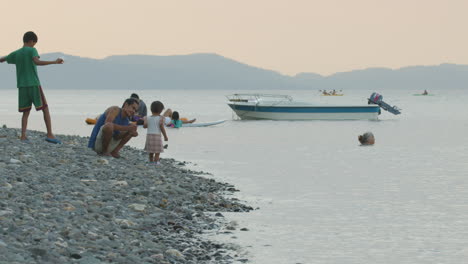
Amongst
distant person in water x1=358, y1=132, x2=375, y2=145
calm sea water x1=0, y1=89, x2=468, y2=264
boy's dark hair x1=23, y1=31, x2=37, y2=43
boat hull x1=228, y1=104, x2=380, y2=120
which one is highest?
boy's dark hair x1=23, y1=31, x2=37, y2=43

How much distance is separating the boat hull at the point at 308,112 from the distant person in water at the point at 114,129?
35.9 m

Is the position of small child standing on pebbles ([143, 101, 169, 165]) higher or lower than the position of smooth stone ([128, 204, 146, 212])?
higher

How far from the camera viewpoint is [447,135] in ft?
140

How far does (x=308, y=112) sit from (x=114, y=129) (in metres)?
37.0

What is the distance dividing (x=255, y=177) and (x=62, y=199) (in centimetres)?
938

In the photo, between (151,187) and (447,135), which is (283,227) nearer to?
(151,187)

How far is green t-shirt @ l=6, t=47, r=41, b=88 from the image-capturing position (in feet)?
50.0

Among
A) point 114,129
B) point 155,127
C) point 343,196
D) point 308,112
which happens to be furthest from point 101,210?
point 308,112

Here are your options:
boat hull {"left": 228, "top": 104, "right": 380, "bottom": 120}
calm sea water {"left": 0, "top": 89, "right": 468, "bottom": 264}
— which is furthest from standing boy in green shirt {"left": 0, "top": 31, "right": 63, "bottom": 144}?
boat hull {"left": 228, "top": 104, "right": 380, "bottom": 120}

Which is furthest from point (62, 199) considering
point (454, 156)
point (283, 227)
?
point (454, 156)

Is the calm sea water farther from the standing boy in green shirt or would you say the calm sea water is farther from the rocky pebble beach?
the standing boy in green shirt

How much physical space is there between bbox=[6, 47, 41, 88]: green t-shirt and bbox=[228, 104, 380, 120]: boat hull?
124ft

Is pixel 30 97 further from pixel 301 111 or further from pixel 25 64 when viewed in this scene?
pixel 301 111

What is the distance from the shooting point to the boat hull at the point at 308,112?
52312 millimetres
